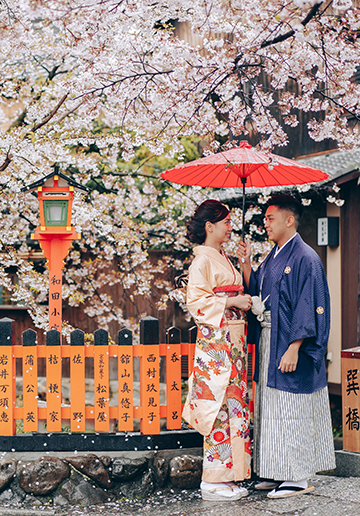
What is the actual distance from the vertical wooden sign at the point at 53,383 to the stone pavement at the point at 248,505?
2.43 feet

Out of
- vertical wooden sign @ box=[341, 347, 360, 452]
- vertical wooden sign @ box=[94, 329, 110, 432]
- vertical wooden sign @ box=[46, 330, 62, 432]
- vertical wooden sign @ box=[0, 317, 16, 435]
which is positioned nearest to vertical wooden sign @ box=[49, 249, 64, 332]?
vertical wooden sign @ box=[46, 330, 62, 432]

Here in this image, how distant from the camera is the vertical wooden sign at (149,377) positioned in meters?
4.57

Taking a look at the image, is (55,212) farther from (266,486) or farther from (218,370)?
(266,486)

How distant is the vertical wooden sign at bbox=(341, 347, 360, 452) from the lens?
4.78m

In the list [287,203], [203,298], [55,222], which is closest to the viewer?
[203,298]

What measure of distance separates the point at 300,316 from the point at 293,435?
94cm

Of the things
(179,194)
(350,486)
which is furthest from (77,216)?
(350,486)

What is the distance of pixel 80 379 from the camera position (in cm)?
457

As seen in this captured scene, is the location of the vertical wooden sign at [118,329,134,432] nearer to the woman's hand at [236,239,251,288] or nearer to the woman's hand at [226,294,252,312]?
the woman's hand at [226,294,252,312]

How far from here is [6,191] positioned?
666cm

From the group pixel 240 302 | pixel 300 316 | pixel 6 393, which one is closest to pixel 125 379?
pixel 6 393

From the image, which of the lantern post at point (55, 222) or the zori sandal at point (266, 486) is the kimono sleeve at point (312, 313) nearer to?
the zori sandal at point (266, 486)

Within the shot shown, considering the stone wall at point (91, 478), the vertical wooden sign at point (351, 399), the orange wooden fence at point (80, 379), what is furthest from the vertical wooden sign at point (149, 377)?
the vertical wooden sign at point (351, 399)

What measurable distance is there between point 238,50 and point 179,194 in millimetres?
3444
